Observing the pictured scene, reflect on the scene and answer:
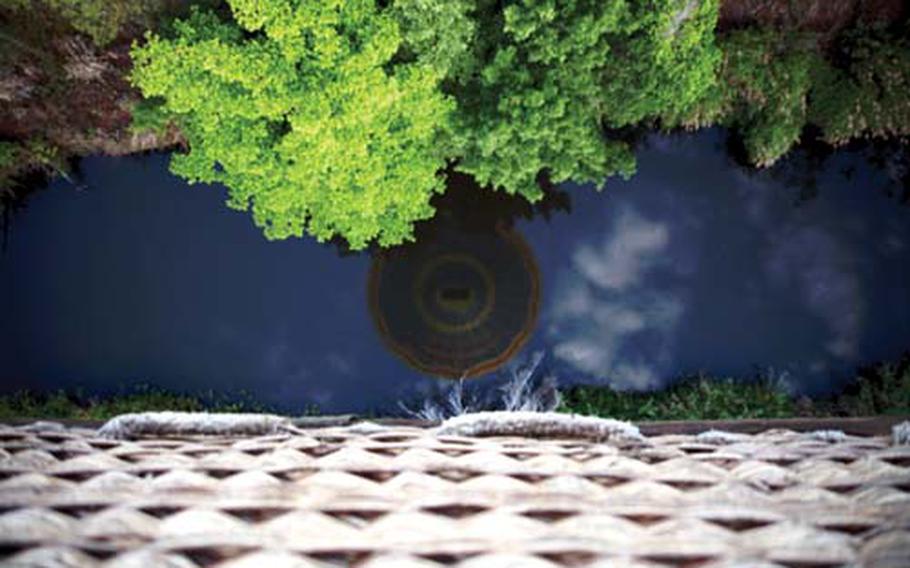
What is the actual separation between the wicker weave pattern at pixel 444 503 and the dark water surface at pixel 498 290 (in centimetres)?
1045

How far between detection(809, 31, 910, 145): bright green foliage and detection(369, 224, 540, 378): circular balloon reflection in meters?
5.76

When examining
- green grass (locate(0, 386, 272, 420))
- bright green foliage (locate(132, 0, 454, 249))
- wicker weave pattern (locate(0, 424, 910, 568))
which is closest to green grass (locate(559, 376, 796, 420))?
bright green foliage (locate(132, 0, 454, 249))

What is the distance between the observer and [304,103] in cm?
905

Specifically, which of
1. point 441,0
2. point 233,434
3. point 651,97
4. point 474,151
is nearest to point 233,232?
point 474,151

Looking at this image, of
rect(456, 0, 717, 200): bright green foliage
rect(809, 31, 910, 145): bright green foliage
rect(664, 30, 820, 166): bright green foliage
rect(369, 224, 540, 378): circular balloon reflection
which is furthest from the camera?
rect(369, 224, 540, 378): circular balloon reflection

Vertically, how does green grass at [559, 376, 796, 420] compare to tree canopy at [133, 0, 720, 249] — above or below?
below

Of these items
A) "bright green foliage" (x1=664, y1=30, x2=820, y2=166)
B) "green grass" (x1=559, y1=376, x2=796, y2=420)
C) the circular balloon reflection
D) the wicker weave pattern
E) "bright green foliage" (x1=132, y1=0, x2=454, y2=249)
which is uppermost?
"bright green foliage" (x1=664, y1=30, x2=820, y2=166)

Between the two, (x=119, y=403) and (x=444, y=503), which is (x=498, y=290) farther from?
(x=444, y=503)

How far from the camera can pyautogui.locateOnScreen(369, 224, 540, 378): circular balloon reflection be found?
13.1 meters

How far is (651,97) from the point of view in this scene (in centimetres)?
1053

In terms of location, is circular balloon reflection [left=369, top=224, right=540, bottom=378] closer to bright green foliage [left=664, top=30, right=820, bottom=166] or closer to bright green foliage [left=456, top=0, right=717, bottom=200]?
bright green foliage [left=456, top=0, right=717, bottom=200]

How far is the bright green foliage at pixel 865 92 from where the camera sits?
12.2 metres

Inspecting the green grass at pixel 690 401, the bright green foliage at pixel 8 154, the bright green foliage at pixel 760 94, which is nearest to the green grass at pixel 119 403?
the bright green foliage at pixel 8 154

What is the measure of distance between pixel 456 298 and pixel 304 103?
5200 millimetres
